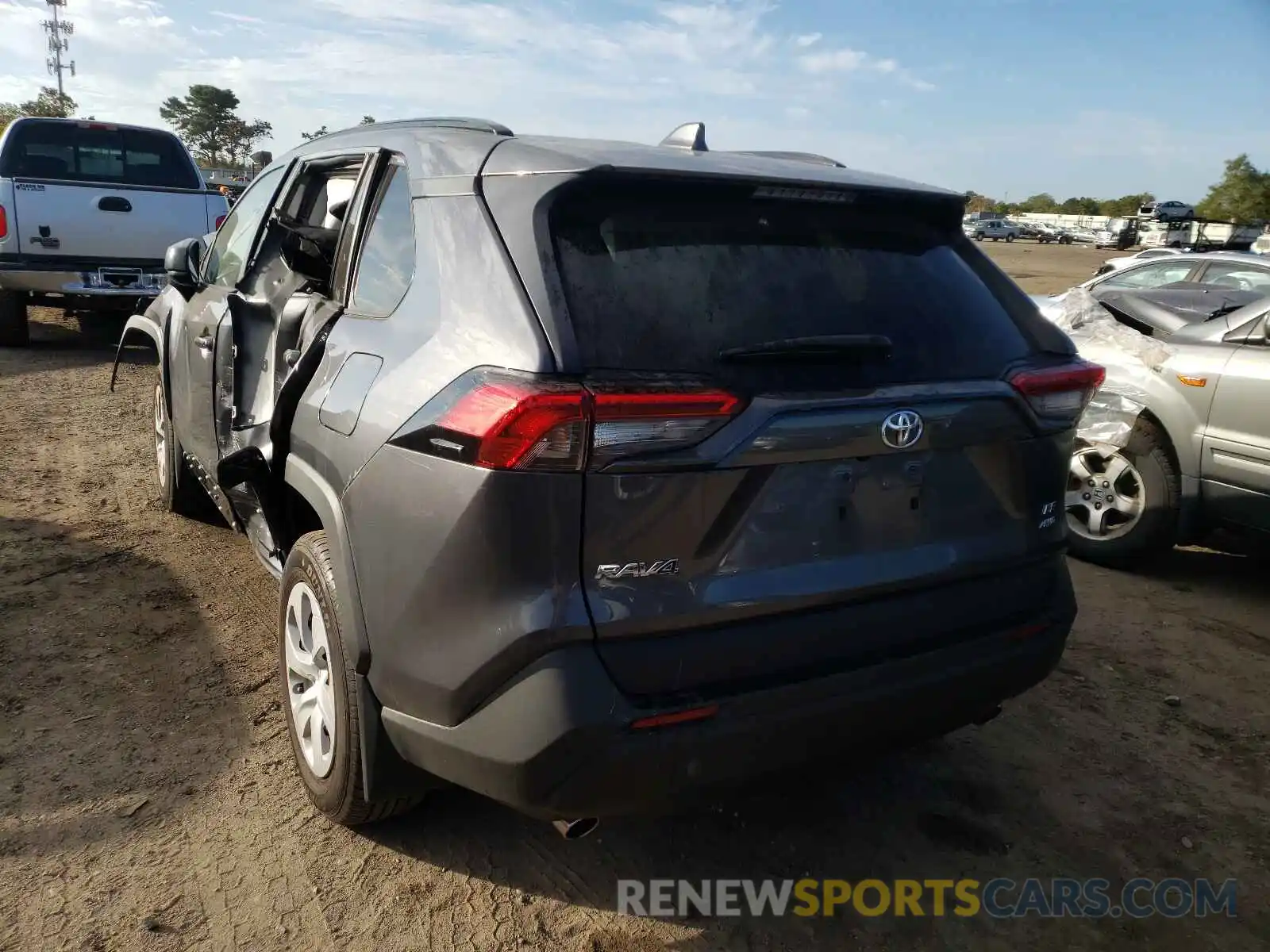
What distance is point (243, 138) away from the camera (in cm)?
8444

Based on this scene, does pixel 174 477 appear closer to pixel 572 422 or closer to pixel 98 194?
pixel 572 422

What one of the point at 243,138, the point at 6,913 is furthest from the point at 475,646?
the point at 243,138

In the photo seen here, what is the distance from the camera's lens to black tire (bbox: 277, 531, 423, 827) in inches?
93.7

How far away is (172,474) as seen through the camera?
489cm

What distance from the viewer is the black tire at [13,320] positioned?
934 centimetres

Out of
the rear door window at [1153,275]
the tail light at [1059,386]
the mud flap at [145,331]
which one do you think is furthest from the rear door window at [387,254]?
the rear door window at [1153,275]

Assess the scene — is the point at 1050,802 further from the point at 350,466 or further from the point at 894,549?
the point at 350,466

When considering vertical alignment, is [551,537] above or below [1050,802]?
above

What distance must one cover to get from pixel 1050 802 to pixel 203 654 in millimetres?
3036

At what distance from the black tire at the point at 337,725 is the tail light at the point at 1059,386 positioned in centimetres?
183

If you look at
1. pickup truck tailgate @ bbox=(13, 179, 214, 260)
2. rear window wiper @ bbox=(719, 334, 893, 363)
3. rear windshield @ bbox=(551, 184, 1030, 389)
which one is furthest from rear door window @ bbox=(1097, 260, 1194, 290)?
pickup truck tailgate @ bbox=(13, 179, 214, 260)

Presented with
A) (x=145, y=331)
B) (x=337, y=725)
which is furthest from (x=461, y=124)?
(x=145, y=331)

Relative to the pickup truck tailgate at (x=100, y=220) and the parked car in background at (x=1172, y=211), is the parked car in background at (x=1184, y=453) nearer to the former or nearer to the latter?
the pickup truck tailgate at (x=100, y=220)

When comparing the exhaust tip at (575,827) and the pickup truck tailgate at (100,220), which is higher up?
the pickup truck tailgate at (100,220)
